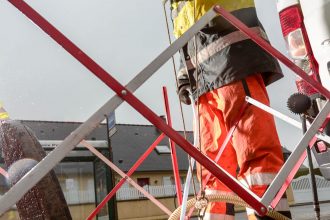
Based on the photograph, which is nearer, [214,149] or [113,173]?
[214,149]

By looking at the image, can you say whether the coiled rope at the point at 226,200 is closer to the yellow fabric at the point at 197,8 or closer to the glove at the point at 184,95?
the glove at the point at 184,95

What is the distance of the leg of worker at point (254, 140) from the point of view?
70.0 inches

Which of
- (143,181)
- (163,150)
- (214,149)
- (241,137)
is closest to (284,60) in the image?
(241,137)

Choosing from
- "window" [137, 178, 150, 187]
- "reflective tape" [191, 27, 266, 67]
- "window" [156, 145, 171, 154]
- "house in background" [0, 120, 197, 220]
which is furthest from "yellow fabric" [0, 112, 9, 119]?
"window" [156, 145, 171, 154]

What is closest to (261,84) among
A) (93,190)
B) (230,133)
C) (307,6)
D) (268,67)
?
(268,67)

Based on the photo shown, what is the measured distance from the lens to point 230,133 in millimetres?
1987

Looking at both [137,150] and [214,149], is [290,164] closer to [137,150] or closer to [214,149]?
[214,149]

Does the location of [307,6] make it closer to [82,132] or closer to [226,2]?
[226,2]

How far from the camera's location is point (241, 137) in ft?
6.27

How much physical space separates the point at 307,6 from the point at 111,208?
177 inches

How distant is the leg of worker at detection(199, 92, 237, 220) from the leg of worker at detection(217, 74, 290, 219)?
19 cm

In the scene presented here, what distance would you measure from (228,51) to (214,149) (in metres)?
0.60

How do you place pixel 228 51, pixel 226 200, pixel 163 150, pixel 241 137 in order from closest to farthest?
pixel 226 200
pixel 241 137
pixel 228 51
pixel 163 150

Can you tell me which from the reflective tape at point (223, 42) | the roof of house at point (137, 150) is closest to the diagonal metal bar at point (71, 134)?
the reflective tape at point (223, 42)
